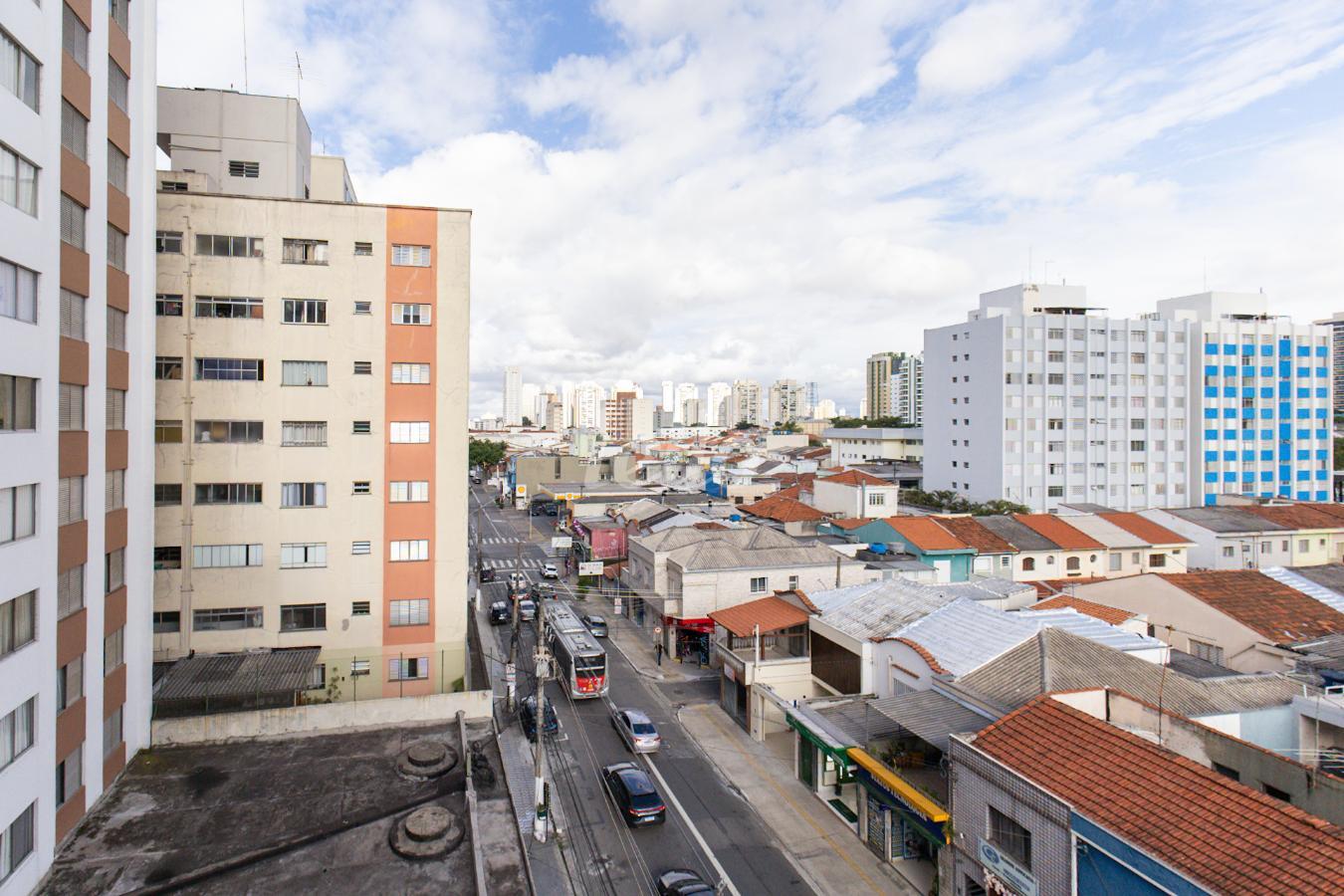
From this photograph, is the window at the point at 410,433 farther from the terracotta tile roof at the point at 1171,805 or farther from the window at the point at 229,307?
the terracotta tile roof at the point at 1171,805

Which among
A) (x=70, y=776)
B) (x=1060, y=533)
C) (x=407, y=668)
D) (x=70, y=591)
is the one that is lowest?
(x=407, y=668)

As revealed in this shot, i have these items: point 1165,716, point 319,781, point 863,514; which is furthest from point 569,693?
point 863,514

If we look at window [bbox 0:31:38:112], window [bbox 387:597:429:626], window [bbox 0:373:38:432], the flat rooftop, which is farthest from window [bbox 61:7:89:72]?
window [bbox 387:597:429:626]

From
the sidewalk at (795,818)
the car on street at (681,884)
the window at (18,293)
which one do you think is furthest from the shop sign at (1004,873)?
the window at (18,293)

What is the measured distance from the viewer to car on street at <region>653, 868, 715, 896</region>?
56.3 ft

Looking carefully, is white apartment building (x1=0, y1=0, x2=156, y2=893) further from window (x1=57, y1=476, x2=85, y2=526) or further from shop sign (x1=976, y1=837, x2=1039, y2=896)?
shop sign (x1=976, y1=837, x2=1039, y2=896)

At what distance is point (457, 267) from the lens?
28078 millimetres

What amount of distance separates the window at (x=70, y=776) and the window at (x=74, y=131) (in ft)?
45.8

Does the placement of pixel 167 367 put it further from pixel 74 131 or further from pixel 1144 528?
pixel 1144 528

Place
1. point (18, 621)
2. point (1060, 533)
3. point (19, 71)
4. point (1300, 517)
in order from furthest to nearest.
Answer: point (1300, 517)
point (1060, 533)
point (19, 71)
point (18, 621)

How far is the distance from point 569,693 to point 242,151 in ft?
85.6

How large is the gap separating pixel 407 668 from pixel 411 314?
13.2m

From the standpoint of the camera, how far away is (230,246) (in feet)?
86.7

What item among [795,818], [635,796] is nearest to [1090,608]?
[795,818]
